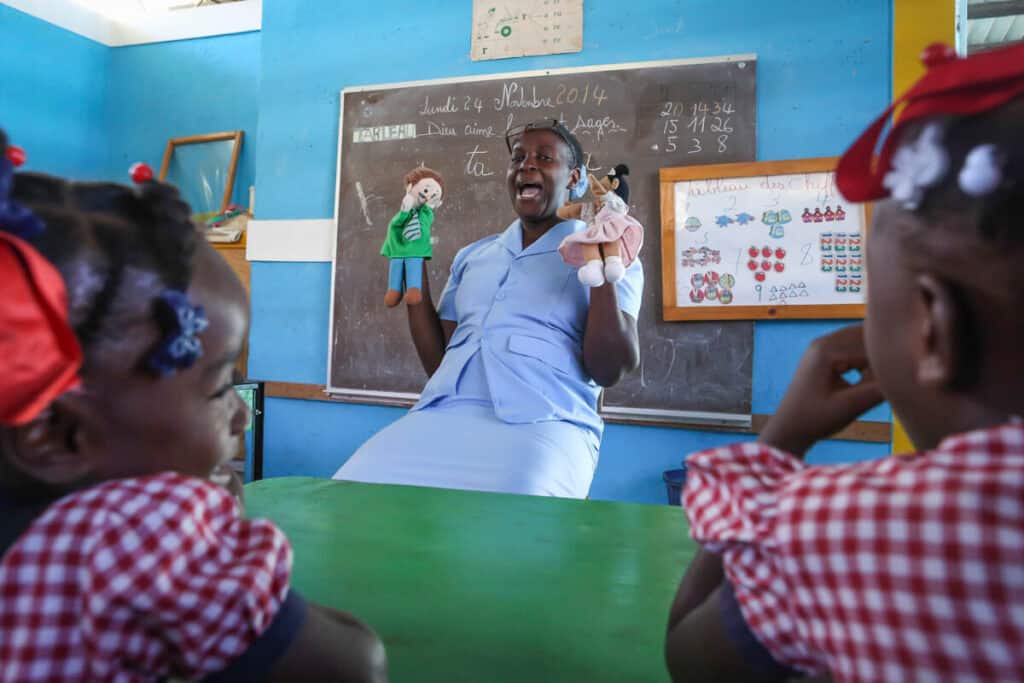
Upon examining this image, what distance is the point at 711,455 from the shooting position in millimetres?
397

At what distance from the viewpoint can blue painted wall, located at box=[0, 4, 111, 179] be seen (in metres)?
3.40

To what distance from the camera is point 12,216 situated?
314mm

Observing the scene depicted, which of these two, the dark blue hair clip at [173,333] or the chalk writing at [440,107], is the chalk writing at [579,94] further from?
the dark blue hair clip at [173,333]

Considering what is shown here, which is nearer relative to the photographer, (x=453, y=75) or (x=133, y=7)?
(x=453, y=75)

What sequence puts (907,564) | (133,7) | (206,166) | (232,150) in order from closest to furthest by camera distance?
(907,564)
(232,150)
(206,166)
(133,7)

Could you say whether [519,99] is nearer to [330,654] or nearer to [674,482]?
[674,482]

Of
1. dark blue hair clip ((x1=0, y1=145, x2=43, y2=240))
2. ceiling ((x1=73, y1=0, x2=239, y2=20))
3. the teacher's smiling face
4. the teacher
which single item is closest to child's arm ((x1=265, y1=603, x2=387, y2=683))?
dark blue hair clip ((x1=0, y1=145, x2=43, y2=240))

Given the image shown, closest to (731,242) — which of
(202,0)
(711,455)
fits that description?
(711,455)

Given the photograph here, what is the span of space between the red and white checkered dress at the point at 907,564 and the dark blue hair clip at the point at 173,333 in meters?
0.33

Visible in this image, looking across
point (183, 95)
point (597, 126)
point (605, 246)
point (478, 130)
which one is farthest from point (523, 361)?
point (183, 95)

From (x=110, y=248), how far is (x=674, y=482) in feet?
6.31

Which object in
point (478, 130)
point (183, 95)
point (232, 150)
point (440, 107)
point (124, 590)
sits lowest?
point (124, 590)

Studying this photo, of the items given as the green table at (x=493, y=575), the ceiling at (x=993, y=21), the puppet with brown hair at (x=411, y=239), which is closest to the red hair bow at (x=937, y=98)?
the green table at (x=493, y=575)

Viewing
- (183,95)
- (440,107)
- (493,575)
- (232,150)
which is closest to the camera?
(493,575)
